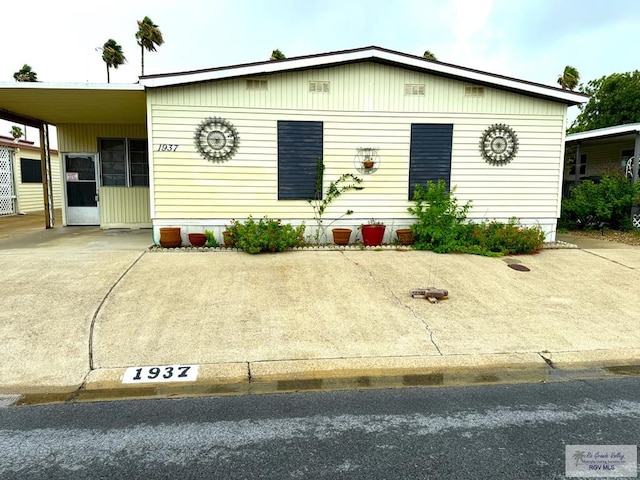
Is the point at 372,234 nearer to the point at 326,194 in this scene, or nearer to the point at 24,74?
the point at 326,194

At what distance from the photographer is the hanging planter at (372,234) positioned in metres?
9.83

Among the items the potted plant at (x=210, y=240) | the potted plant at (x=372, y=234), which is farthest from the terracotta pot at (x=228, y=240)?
the potted plant at (x=372, y=234)

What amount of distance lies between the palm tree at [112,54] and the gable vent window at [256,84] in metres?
19.0

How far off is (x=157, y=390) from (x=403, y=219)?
290 inches

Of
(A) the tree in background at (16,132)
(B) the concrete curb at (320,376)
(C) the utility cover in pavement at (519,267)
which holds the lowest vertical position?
(B) the concrete curb at (320,376)

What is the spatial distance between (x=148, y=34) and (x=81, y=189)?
14340mm

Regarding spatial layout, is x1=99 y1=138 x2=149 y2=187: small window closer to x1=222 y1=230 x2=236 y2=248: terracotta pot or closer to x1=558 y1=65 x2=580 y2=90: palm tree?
x1=222 y1=230 x2=236 y2=248: terracotta pot

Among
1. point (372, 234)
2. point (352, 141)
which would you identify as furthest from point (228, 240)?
point (352, 141)

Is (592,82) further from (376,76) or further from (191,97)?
(191,97)

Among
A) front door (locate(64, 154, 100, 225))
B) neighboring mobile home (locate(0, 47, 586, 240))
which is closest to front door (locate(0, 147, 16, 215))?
front door (locate(64, 154, 100, 225))

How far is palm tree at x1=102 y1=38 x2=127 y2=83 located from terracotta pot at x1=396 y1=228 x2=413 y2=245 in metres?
21.8

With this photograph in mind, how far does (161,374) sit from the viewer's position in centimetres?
431

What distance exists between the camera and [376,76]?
9.91m

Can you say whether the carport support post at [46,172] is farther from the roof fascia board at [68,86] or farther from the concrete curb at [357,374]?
the concrete curb at [357,374]
